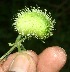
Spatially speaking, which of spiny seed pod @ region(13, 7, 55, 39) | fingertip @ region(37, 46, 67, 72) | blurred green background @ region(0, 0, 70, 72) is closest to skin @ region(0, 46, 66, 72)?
fingertip @ region(37, 46, 67, 72)

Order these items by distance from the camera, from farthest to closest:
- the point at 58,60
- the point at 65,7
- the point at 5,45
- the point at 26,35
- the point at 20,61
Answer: the point at 65,7, the point at 5,45, the point at 58,60, the point at 26,35, the point at 20,61

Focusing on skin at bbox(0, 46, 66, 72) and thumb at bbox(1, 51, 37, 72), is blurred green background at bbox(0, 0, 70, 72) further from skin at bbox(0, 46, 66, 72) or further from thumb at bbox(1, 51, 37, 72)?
thumb at bbox(1, 51, 37, 72)

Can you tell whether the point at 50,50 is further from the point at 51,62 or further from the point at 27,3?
the point at 27,3

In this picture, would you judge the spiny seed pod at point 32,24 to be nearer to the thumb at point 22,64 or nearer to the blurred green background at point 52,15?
the thumb at point 22,64

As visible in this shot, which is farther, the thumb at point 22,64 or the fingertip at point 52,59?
the fingertip at point 52,59

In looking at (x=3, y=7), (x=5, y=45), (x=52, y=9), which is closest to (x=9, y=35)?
(x=5, y=45)

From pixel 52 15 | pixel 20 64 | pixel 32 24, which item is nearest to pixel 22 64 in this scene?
pixel 20 64

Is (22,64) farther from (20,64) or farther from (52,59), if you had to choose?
(52,59)

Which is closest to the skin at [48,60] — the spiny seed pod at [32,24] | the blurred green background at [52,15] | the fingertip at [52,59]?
the fingertip at [52,59]
